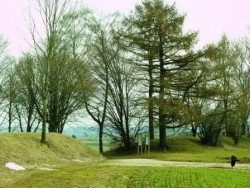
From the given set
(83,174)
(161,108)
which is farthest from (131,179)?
(161,108)

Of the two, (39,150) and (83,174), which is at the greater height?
(39,150)

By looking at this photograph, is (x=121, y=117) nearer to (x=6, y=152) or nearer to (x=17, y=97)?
(x=17, y=97)

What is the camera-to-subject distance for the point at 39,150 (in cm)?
2230

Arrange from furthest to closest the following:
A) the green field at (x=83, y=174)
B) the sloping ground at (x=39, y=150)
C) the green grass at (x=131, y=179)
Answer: the sloping ground at (x=39, y=150) < the green field at (x=83, y=174) < the green grass at (x=131, y=179)

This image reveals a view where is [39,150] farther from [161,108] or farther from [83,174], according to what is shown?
[161,108]

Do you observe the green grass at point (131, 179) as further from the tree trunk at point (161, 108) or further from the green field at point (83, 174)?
the tree trunk at point (161, 108)

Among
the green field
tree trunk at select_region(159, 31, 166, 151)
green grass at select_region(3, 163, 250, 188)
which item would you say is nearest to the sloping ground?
the green field

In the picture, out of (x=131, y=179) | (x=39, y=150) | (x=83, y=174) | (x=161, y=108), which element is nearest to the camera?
(x=131, y=179)

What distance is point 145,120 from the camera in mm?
39094

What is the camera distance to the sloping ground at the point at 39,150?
19044 mm

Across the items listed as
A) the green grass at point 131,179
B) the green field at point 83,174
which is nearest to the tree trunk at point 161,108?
the green field at point 83,174

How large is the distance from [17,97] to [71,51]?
11842mm

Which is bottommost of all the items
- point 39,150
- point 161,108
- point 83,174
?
point 83,174

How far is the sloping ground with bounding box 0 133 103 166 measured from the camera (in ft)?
62.5
